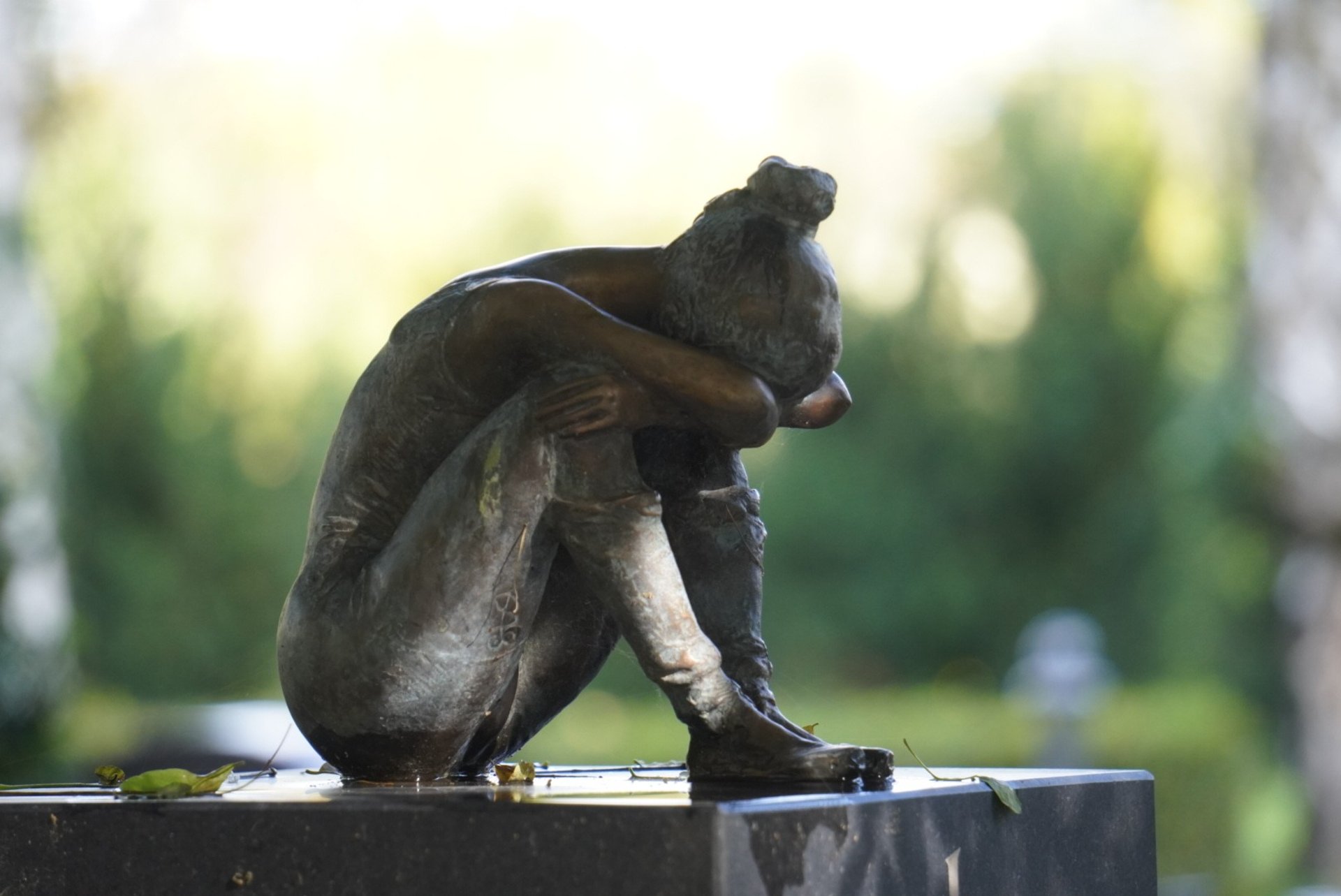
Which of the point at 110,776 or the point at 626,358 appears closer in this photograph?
the point at 626,358

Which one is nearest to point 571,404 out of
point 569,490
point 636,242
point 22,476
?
point 569,490

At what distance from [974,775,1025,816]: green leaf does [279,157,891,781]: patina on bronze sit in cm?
17

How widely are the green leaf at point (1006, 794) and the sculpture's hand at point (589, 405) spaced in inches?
Result: 31.0

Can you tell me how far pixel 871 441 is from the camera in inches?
542

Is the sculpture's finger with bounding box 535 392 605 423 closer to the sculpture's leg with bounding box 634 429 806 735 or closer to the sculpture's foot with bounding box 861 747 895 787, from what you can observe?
the sculpture's leg with bounding box 634 429 806 735

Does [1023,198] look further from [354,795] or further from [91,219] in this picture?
[354,795]

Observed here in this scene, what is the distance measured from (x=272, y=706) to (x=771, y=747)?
676 centimetres

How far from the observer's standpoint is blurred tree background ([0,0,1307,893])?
13203mm

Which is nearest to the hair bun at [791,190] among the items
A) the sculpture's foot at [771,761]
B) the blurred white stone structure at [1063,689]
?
the sculpture's foot at [771,761]

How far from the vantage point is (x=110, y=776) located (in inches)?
112

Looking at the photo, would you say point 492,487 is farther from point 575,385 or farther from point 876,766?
point 876,766

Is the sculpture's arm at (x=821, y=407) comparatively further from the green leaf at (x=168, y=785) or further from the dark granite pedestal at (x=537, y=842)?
the green leaf at (x=168, y=785)

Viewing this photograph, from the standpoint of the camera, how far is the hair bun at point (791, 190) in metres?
2.77

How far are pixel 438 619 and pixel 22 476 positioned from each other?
681 cm
